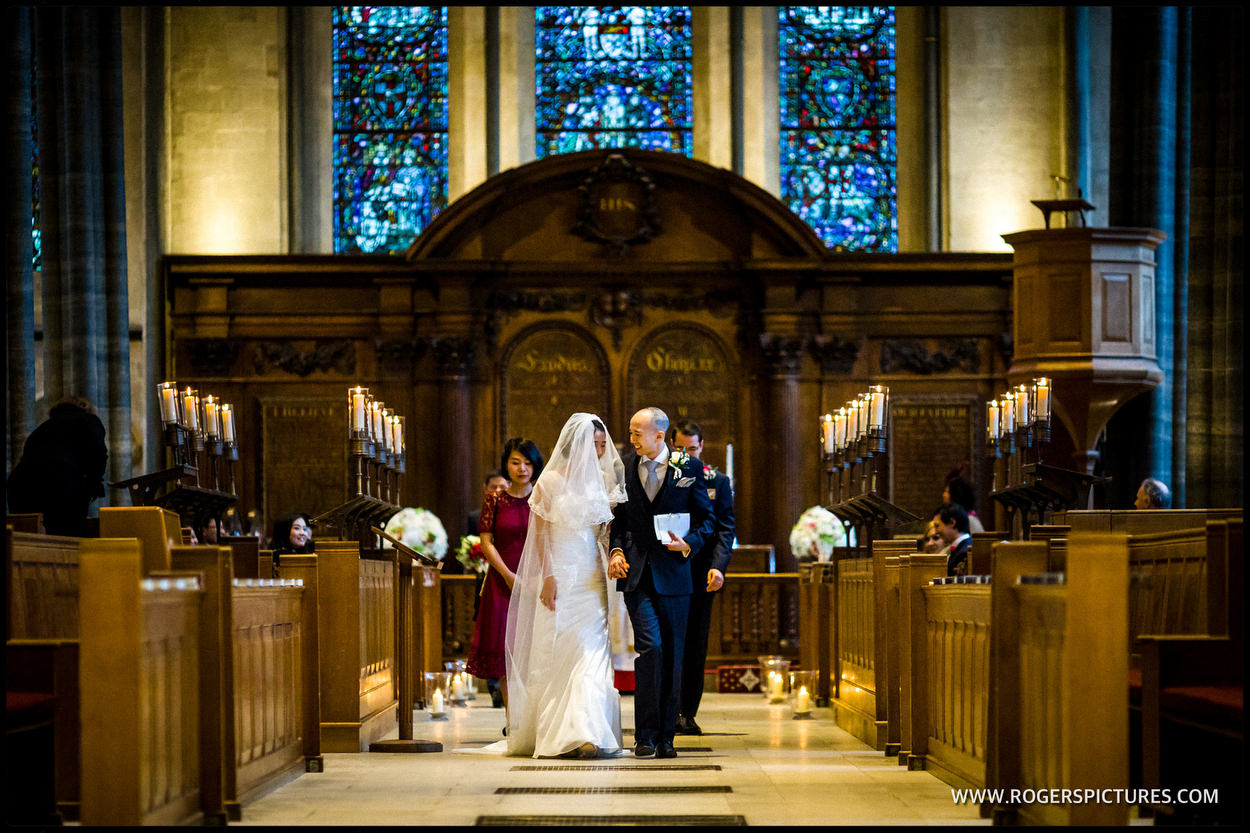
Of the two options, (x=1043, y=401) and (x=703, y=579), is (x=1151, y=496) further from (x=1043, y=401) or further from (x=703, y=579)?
(x=703, y=579)

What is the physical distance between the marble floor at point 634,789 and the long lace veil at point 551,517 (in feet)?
1.02

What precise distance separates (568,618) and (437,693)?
2675mm

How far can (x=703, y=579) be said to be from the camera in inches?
342

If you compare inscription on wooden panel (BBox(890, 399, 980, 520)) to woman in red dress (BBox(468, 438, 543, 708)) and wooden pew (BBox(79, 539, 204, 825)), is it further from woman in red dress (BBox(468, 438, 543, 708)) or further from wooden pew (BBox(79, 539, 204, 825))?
wooden pew (BBox(79, 539, 204, 825))

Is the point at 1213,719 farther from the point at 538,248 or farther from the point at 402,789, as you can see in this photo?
the point at 538,248

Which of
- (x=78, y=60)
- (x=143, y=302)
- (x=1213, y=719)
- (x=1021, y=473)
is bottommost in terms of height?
(x=1213, y=719)

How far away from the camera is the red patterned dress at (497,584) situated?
358 inches

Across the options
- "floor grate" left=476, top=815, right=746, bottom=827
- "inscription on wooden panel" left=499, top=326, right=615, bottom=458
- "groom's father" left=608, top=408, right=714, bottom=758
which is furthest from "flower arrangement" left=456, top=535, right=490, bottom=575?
"floor grate" left=476, top=815, right=746, bottom=827

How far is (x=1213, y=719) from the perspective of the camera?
5.22m

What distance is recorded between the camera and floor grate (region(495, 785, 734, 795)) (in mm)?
6336

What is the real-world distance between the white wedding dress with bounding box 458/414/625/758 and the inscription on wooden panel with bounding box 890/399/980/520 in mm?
7836

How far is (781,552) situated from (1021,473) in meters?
7.68

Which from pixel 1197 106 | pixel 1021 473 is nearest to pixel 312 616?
pixel 1021 473

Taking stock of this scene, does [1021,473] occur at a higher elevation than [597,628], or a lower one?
higher
